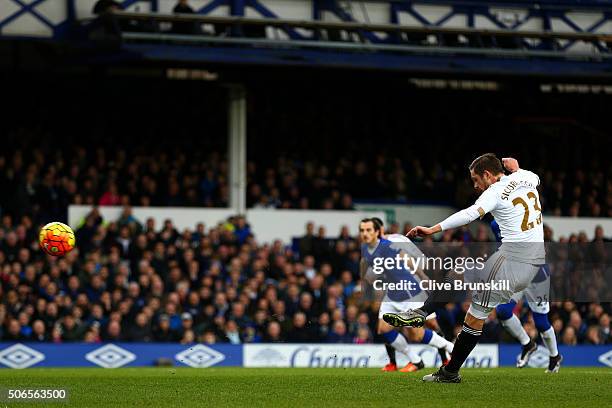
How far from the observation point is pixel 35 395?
1237 cm

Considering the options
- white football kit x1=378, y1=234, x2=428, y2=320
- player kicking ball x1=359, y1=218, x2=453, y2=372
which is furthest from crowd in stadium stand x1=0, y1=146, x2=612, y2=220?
white football kit x1=378, y1=234, x2=428, y2=320

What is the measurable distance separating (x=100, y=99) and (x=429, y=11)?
25.1 ft

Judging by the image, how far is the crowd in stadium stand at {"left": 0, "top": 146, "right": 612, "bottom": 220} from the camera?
25.8 metres

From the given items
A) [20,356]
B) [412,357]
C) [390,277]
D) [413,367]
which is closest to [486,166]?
[390,277]

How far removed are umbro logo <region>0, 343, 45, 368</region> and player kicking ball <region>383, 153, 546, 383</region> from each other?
10.2 meters

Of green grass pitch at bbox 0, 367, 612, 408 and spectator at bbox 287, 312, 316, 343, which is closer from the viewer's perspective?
green grass pitch at bbox 0, 367, 612, 408

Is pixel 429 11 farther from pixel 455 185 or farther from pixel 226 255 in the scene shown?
pixel 226 255

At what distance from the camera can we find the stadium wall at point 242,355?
22.1 metres

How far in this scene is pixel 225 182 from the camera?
92.7 ft

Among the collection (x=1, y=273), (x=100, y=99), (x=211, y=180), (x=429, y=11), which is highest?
(x=429, y=11)

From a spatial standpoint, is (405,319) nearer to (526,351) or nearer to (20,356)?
(526,351)

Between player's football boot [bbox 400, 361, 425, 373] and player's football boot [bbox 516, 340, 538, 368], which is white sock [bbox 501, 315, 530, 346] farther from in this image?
player's football boot [bbox 400, 361, 425, 373]

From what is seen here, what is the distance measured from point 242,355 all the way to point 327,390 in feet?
33.3

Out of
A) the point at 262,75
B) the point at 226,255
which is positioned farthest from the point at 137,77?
the point at 226,255
